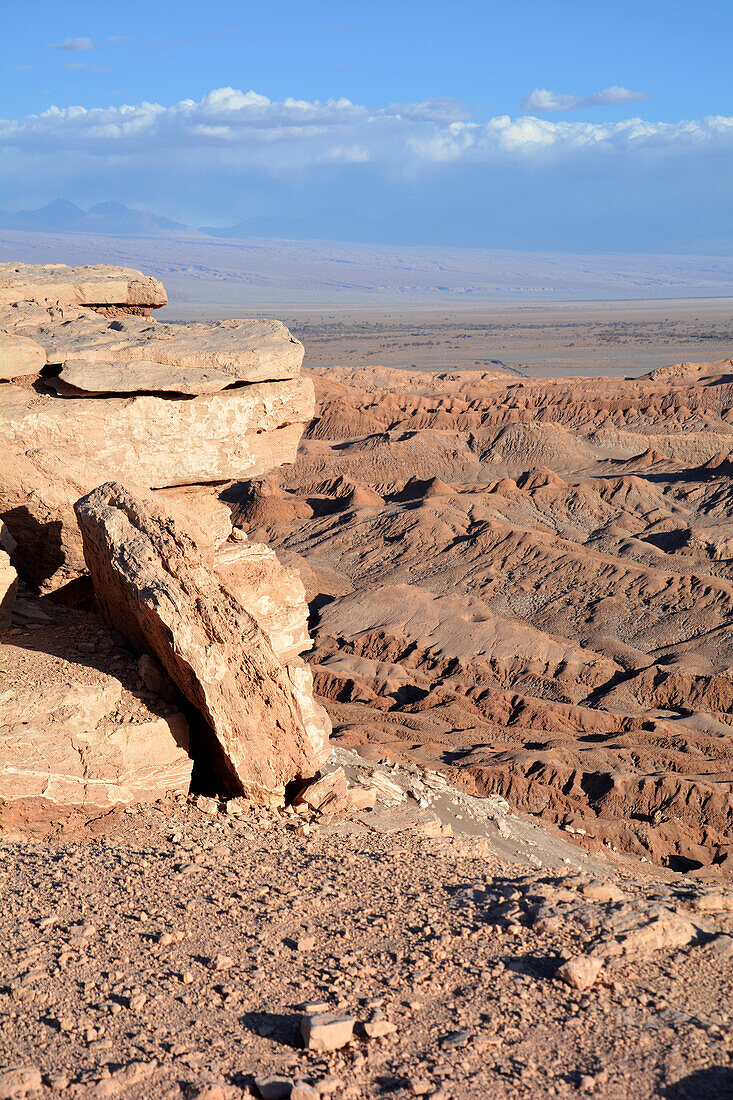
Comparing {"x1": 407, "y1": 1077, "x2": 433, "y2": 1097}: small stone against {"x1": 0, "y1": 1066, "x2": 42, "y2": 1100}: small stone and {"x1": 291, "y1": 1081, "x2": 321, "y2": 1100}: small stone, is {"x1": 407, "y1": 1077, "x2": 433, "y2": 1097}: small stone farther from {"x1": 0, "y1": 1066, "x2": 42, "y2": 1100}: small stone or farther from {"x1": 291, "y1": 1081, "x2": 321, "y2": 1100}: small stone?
{"x1": 0, "y1": 1066, "x2": 42, "y2": 1100}: small stone

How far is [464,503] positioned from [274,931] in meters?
22.1

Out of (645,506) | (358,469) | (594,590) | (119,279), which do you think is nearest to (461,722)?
(594,590)

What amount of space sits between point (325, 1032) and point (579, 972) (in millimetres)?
1322

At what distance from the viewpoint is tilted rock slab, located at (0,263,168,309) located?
10984 millimetres

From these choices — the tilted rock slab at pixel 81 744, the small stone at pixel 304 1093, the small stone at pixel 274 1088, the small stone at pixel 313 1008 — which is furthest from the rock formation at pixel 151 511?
the small stone at pixel 304 1093

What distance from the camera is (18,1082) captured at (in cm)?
365

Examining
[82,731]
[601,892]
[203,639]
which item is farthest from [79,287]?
[601,892]

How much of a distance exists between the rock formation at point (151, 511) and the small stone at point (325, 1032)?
11.0 ft

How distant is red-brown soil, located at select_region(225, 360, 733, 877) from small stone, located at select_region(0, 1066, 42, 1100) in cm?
892

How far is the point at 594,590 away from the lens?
→ 72.1ft

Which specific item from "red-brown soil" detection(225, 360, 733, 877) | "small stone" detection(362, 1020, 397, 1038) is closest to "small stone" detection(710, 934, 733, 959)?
"small stone" detection(362, 1020, 397, 1038)

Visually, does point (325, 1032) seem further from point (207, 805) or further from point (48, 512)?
point (48, 512)

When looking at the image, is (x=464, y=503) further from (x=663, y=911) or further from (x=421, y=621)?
(x=663, y=911)

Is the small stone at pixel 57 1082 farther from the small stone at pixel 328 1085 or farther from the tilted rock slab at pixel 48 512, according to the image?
the tilted rock slab at pixel 48 512
